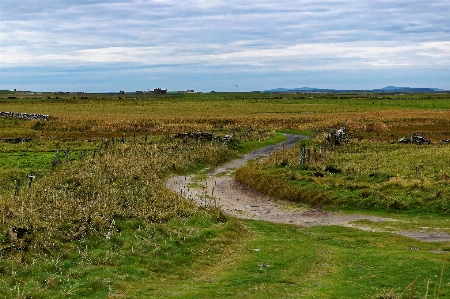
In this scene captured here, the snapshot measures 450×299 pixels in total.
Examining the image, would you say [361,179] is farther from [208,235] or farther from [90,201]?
Answer: [90,201]

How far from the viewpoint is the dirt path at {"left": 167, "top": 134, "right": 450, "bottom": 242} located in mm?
22062

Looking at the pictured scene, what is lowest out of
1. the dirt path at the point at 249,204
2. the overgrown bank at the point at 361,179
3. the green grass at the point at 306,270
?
the dirt path at the point at 249,204

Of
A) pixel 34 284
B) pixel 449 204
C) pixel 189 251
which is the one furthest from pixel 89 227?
pixel 449 204

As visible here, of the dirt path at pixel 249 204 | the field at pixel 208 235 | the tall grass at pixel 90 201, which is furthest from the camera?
the dirt path at pixel 249 204

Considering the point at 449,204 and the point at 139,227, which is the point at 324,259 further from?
the point at 449,204

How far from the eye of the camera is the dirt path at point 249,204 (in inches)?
869

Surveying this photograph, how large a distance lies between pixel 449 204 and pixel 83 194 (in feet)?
52.5

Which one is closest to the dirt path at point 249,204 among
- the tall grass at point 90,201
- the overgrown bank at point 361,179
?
the overgrown bank at point 361,179

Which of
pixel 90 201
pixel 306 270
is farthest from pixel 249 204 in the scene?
pixel 306 270

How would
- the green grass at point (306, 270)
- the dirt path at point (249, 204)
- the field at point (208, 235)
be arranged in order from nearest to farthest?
the green grass at point (306, 270)
the field at point (208, 235)
the dirt path at point (249, 204)

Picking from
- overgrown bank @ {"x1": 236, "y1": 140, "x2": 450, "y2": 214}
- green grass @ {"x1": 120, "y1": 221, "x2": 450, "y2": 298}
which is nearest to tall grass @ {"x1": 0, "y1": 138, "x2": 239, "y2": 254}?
green grass @ {"x1": 120, "y1": 221, "x2": 450, "y2": 298}

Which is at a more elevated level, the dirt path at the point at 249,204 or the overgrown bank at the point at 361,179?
the overgrown bank at the point at 361,179

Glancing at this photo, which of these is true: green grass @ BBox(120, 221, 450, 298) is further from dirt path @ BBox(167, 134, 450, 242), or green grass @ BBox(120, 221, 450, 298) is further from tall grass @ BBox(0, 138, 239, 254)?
tall grass @ BBox(0, 138, 239, 254)

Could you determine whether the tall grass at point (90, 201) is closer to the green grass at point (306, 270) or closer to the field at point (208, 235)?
the field at point (208, 235)
